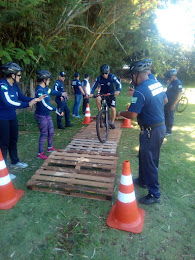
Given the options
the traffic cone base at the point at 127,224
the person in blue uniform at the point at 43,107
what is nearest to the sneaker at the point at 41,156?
the person in blue uniform at the point at 43,107

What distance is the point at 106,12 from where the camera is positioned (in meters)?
10.6

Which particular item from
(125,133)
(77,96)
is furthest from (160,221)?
(77,96)

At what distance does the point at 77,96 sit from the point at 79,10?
3.49m

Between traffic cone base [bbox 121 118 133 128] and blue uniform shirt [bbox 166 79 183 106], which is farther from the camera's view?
traffic cone base [bbox 121 118 133 128]

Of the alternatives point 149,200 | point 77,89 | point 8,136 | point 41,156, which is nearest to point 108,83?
point 41,156

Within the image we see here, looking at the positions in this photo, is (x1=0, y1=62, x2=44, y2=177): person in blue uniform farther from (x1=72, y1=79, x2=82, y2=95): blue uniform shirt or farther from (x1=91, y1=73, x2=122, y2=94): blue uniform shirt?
(x1=72, y1=79, x2=82, y2=95): blue uniform shirt

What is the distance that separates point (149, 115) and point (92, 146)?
8.20 ft

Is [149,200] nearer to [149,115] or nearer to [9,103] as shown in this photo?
[149,115]

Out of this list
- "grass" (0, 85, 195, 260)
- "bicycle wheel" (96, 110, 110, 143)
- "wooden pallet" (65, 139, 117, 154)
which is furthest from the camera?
"bicycle wheel" (96, 110, 110, 143)

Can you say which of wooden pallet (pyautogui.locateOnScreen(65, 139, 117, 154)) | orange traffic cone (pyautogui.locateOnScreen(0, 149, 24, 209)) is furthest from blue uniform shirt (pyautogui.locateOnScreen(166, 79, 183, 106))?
orange traffic cone (pyautogui.locateOnScreen(0, 149, 24, 209))

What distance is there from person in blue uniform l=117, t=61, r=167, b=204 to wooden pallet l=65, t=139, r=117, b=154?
1.81 metres

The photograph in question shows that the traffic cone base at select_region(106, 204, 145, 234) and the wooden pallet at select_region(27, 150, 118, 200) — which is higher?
the wooden pallet at select_region(27, 150, 118, 200)

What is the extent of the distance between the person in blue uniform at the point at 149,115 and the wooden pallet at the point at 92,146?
→ 5.94 feet

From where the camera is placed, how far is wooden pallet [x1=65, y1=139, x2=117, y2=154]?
16.1 feet
